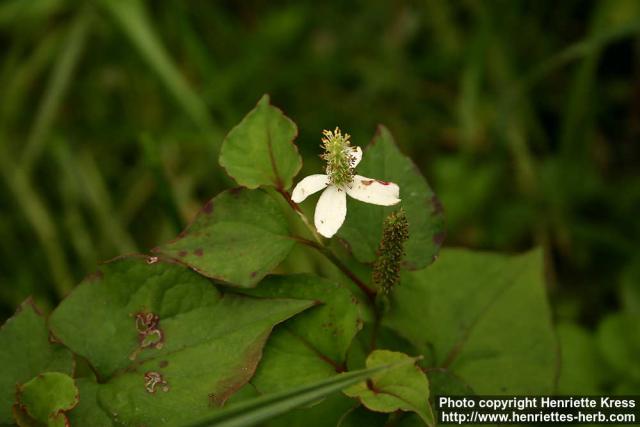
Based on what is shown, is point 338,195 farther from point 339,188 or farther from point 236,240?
point 236,240

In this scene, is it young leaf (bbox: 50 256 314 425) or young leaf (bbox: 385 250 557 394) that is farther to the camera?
young leaf (bbox: 385 250 557 394)

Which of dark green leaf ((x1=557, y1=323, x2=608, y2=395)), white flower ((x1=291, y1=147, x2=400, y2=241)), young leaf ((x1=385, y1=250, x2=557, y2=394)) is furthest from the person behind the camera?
dark green leaf ((x1=557, y1=323, x2=608, y2=395))

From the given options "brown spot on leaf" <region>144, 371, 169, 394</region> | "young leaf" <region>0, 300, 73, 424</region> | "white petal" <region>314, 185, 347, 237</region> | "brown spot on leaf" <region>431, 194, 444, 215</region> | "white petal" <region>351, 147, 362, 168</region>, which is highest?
"white petal" <region>351, 147, 362, 168</region>

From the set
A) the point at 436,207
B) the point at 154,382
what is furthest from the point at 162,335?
the point at 436,207

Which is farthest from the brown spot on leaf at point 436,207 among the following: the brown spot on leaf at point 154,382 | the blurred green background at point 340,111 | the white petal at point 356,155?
the blurred green background at point 340,111

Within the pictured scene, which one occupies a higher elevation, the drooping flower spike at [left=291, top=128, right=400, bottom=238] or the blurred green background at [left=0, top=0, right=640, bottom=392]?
the blurred green background at [left=0, top=0, right=640, bottom=392]

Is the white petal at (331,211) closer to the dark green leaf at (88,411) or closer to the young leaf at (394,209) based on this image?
the young leaf at (394,209)

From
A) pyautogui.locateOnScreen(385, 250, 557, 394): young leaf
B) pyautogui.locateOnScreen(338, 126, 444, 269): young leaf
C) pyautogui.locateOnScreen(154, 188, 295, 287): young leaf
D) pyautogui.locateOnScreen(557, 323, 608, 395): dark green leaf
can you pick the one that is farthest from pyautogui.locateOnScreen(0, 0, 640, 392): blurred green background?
pyautogui.locateOnScreen(154, 188, 295, 287): young leaf

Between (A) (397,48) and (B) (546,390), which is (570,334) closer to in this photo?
(B) (546,390)

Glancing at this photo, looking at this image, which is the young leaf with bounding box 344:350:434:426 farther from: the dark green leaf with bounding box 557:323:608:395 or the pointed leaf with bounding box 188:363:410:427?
the dark green leaf with bounding box 557:323:608:395
